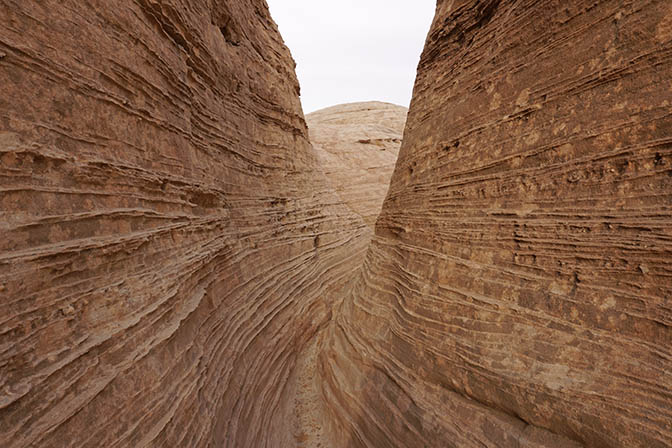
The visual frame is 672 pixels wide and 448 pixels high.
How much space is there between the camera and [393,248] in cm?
567

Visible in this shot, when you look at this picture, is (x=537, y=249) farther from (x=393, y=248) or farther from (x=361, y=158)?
(x=361, y=158)

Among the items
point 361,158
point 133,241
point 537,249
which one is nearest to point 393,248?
point 537,249

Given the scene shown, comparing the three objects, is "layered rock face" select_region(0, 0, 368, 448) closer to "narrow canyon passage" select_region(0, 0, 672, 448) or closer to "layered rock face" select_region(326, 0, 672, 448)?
"narrow canyon passage" select_region(0, 0, 672, 448)

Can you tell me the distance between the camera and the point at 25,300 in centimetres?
229

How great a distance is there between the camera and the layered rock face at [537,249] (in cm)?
245

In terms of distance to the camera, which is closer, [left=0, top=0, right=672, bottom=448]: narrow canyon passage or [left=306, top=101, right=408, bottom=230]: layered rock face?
[left=0, top=0, right=672, bottom=448]: narrow canyon passage

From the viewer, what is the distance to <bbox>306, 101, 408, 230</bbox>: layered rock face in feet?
55.0

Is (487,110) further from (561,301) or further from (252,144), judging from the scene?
(252,144)

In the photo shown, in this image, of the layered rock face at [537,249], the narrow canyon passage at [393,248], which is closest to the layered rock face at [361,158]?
the narrow canyon passage at [393,248]

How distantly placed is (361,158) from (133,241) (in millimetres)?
15970

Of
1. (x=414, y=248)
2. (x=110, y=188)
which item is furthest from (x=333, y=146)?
(x=110, y=188)

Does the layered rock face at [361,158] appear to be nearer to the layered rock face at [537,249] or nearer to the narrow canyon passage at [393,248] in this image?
the narrow canyon passage at [393,248]

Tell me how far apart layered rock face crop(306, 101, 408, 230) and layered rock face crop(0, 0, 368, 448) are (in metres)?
9.60

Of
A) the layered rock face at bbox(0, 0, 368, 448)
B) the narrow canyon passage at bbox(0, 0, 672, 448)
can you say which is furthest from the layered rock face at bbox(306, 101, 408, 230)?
the narrow canyon passage at bbox(0, 0, 672, 448)
